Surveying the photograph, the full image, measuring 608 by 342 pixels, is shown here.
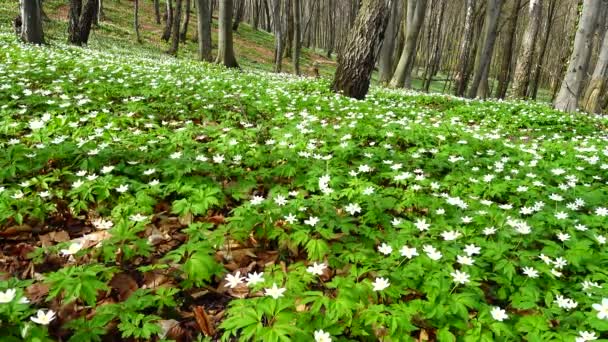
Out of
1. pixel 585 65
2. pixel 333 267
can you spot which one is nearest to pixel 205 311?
pixel 333 267

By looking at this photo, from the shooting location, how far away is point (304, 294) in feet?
8.11

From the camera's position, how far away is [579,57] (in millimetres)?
11219

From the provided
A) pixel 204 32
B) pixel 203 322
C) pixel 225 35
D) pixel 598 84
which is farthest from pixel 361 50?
pixel 204 32

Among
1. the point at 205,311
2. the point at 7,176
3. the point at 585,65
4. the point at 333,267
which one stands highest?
the point at 585,65

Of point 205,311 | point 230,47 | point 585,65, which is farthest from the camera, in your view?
point 230,47

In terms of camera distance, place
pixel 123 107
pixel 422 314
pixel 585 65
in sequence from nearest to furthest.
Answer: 1. pixel 422 314
2. pixel 123 107
3. pixel 585 65

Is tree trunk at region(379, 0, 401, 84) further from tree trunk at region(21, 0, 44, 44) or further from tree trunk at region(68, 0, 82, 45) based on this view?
tree trunk at region(21, 0, 44, 44)

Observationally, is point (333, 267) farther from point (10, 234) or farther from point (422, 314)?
point (10, 234)

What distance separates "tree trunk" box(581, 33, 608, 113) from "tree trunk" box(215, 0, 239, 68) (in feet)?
41.9

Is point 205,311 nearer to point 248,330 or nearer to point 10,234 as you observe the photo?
point 248,330

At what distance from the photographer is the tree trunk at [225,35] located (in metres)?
15.6

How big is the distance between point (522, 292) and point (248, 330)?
184 cm

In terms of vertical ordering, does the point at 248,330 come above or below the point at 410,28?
below

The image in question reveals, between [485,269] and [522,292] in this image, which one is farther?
[485,269]
